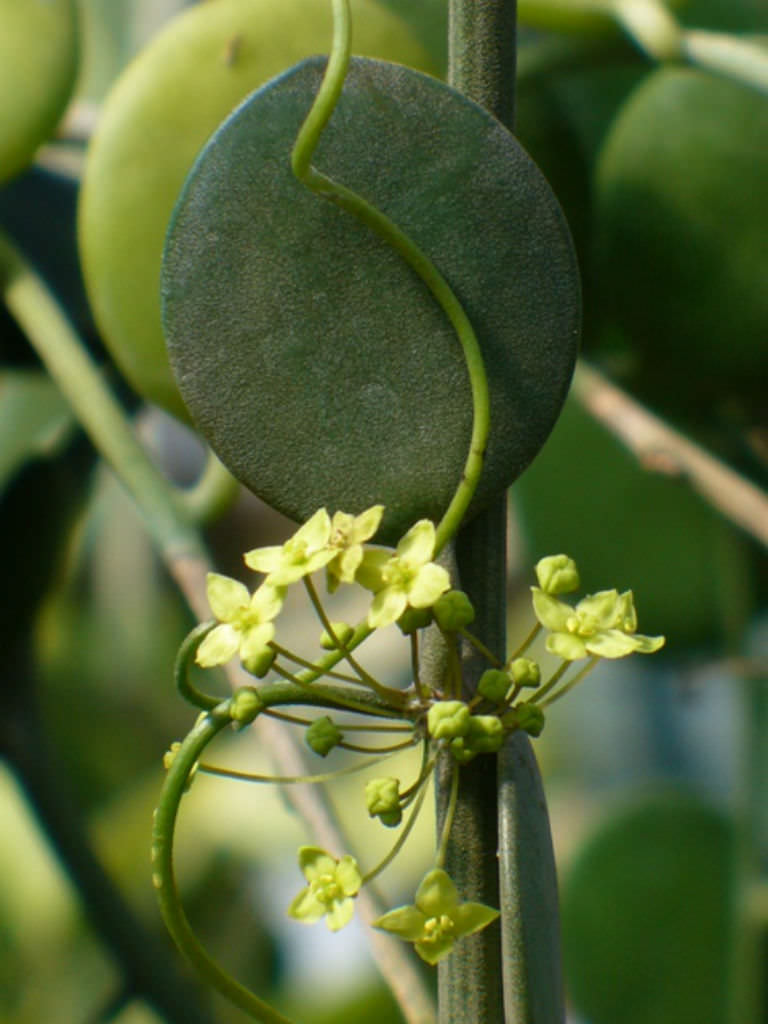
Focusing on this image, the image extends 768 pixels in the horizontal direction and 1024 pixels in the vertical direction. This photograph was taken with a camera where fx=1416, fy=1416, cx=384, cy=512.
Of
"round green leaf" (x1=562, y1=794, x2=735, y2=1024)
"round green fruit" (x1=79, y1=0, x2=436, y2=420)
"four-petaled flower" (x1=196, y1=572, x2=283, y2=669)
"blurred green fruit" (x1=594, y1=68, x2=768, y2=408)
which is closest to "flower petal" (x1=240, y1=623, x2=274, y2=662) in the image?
"four-petaled flower" (x1=196, y1=572, x2=283, y2=669)

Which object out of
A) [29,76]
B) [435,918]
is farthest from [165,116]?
[435,918]

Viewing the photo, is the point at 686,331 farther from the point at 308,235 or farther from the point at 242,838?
the point at 242,838

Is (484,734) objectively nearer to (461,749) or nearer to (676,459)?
(461,749)

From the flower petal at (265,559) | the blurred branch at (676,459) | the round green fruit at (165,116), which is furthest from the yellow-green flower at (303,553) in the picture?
the blurred branch at (676,459)

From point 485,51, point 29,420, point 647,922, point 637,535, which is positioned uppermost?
point 485,51

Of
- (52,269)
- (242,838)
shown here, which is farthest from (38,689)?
(242,838)

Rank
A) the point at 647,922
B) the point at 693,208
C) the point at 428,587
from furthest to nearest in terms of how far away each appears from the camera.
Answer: the point at 647,922
the point at 693,208
the point at 428,587

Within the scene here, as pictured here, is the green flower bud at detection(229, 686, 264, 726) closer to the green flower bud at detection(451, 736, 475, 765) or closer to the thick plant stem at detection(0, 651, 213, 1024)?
the green flower bud at detection(451, 736, 475, 765)
